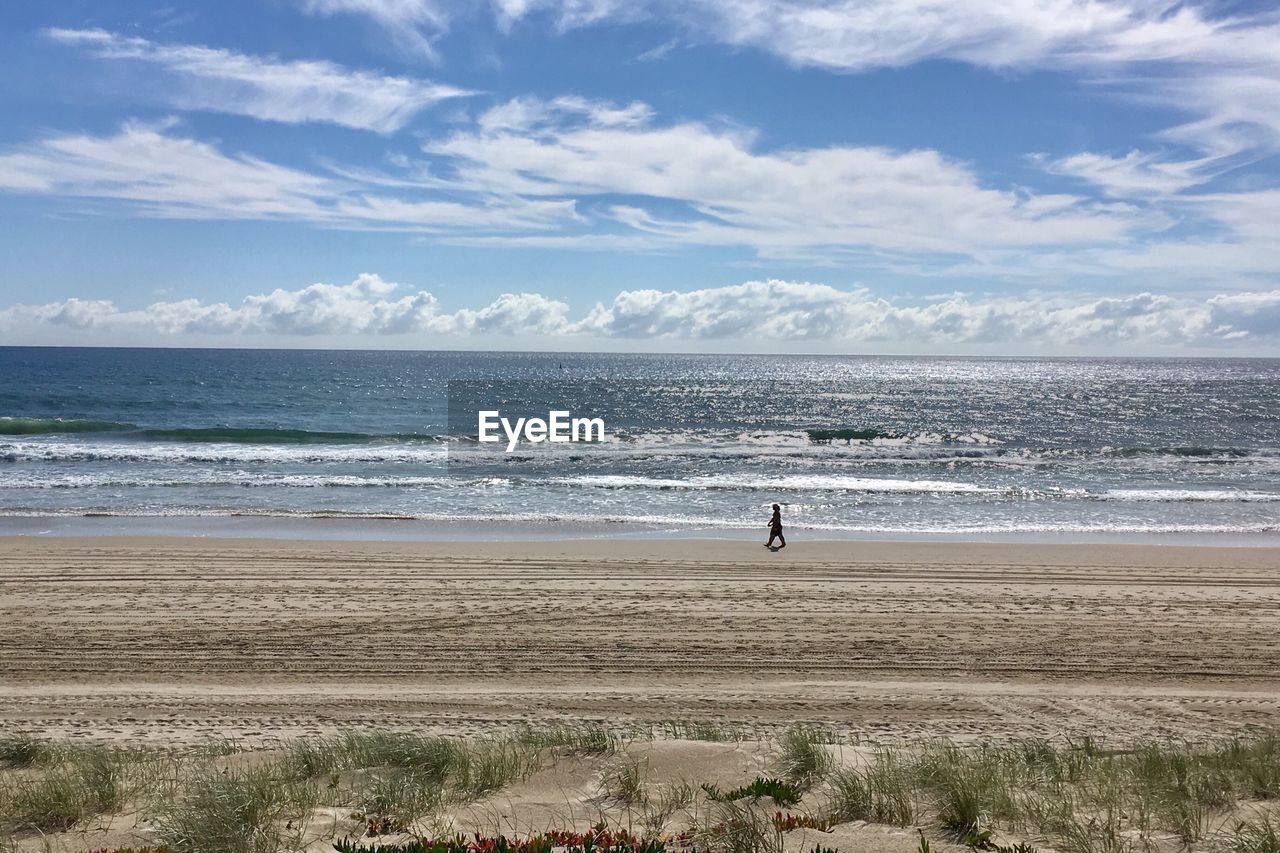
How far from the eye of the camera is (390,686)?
928 centimetres

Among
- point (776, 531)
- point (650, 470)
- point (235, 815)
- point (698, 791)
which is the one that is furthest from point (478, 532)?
point (235, 815)

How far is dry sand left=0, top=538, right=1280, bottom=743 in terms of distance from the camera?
28.1 ft

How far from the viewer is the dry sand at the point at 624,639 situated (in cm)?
858

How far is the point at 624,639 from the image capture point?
1094 centimetres

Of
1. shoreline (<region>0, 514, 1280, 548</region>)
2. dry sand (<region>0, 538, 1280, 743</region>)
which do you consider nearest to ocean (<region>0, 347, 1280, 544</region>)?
shoreline (<region>0, 514, 1280, 548</region>)

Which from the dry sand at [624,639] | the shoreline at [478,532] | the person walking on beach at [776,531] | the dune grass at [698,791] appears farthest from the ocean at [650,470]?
the dune grass at [698,791]

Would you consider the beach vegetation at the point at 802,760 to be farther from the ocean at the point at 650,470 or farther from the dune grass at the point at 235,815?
the ocean at the point at 650,470

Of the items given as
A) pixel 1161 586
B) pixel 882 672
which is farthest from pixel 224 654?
pixel 1161 586

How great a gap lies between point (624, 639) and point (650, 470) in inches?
762

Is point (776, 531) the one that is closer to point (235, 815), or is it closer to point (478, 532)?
point (478, 532)

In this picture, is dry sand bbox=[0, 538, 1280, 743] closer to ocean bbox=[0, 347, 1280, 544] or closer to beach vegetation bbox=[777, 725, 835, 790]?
beach vegetation bbox=[777, 725, 835, 790]

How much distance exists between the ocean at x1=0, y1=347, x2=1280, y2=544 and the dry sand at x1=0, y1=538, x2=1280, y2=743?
4.19 meters

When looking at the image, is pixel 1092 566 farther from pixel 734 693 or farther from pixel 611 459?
pixel 611 459

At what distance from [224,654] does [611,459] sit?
23273 mm
